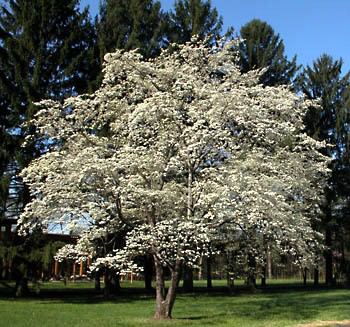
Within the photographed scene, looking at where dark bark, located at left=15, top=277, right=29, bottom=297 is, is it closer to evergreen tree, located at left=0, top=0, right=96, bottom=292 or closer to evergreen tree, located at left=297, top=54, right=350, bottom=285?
evergreen tree, located at left=0, top=0, right=96, bottom=292

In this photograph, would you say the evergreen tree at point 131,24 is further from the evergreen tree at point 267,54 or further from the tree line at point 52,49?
the evergreen tree at point 267,54

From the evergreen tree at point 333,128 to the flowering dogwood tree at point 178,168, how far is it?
71.3 ft

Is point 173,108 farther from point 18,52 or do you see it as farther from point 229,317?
point 18,52

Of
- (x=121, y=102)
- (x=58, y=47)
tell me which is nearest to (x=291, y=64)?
(x=58, y=47)

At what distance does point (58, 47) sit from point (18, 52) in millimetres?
2066

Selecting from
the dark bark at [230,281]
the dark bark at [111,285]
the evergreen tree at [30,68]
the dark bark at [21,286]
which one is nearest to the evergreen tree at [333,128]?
the dark bark at [230,281]

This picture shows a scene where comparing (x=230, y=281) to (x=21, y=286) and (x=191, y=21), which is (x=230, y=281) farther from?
(x=191, y=21)

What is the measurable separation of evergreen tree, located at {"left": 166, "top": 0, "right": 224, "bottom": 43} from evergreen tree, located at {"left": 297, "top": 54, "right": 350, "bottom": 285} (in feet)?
30.2

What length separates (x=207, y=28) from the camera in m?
30.1

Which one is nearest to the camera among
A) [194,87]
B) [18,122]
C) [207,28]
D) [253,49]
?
[194,87]

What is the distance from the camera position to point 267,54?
35.0 m

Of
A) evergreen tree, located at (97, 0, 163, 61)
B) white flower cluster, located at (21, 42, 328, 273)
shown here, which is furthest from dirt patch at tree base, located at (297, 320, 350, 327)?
evergreen tree, located at (97, 0, 163, 61)

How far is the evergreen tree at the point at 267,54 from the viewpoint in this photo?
34406 millimetres

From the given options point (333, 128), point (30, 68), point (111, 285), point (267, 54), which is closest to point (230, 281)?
point (111, 285)
